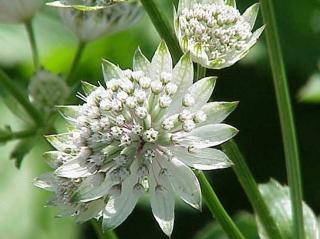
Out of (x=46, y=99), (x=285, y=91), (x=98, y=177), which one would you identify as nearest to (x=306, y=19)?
(x=46, y=99)

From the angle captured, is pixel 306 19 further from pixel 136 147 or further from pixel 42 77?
pixel 136 147

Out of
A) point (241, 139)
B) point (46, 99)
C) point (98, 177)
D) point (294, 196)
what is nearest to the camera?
point (98, 177)

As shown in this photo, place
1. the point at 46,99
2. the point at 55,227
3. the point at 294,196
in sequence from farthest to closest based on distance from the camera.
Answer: the point at 55,227, the point at 46,99, the point at 294,196

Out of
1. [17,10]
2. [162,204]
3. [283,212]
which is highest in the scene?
[17,10]

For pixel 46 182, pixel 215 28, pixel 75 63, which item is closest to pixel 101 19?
pixel 75 63

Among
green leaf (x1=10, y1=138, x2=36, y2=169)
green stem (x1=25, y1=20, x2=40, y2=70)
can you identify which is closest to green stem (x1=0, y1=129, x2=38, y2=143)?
green leaf (x1=10, y1=138, x2=36, y2=169)

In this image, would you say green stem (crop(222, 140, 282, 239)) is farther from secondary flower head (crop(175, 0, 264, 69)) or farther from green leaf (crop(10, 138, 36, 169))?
green leaf (crop(10, 138, 36, 169))

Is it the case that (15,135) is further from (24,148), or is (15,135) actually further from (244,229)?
(244,229)
